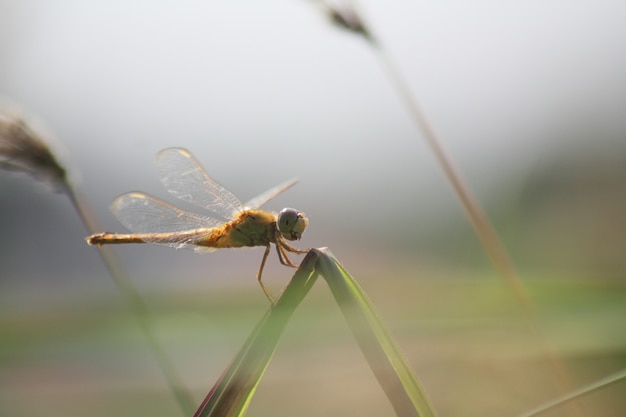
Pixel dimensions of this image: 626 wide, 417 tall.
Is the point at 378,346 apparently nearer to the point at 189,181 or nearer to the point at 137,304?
the point at 137,304

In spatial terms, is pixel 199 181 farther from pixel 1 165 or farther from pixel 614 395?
pixel 614 395

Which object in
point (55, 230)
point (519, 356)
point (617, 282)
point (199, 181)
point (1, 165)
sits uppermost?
point (55, 230)

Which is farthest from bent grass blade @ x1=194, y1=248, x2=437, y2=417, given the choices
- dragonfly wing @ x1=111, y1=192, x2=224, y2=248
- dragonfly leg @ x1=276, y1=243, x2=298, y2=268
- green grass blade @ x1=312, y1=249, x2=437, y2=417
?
dragonfly wing @ x1=111, y1=192, x2=224, y2=248

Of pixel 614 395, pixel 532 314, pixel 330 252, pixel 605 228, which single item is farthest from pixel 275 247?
pixel 605 228

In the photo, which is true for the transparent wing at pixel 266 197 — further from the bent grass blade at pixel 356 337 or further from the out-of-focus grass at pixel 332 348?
the bent grass blade at pixel 356 337

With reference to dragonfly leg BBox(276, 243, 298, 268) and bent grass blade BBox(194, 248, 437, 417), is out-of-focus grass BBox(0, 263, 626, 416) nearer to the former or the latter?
dragonfly leg BBox(276, 243, 298, 268)
